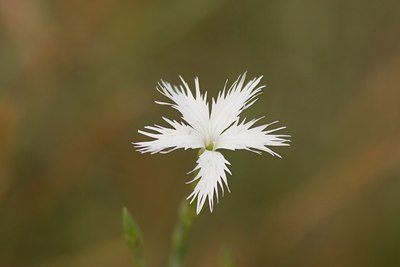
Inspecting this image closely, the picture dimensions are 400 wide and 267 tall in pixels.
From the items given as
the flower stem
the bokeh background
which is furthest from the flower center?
the bokeh background

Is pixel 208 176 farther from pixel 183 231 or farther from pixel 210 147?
pixel 183 231

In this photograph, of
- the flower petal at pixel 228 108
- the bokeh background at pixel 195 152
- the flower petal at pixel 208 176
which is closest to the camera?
the flower petal at pixel 208 176

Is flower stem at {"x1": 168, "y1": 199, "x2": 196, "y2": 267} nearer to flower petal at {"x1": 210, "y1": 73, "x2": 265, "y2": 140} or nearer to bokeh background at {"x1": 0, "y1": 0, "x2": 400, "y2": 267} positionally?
flower petal at {"x1": 210, "y1": 73, "x2": 265, "y2": 140}

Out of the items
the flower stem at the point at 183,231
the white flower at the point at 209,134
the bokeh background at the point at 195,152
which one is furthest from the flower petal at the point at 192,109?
the bokeh background at the point at 195,152

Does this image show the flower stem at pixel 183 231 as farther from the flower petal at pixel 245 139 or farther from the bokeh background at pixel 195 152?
the bokeh background at pixel 195 152
